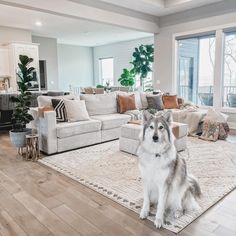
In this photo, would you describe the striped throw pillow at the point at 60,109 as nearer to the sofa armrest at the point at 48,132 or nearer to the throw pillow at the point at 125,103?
the sofa armrest at the point at 48,132

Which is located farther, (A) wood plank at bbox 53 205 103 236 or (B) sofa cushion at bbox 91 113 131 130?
(B) sofa cushion at bbox 91 113 131 130

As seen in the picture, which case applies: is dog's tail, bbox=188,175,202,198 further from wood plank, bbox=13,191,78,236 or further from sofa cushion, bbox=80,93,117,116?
sofa cushion, bbox=80,93,117,116

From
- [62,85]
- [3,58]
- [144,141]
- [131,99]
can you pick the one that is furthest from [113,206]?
[62,85]

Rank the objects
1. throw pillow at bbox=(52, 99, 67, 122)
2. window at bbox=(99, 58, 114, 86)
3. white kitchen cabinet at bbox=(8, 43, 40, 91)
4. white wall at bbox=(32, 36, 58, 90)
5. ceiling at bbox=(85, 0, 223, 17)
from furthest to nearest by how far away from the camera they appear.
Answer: window at bbox=(99, 58, 114, 86)
white wall at bbox=(32, 36, 58, 90)
white kitchen cabinet at bbox=(8, 43, 40, 91)
ceiling at bbox=(85, 0, 223, 17)
throw pillow at bbox=(52, 99, 67, 122)

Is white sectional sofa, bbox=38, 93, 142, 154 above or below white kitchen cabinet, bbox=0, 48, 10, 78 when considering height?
below

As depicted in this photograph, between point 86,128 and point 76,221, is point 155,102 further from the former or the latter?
point 76,221

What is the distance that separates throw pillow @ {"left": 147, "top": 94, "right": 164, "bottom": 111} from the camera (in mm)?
5484

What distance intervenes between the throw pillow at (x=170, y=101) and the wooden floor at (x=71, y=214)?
326cm

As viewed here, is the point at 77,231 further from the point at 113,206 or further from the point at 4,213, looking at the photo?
the point at 4,213

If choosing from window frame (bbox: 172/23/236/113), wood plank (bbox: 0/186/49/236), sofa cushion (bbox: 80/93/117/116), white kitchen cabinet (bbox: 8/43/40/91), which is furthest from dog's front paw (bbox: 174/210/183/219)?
white kitchen cabinet (bbox: 8/43/40/91)

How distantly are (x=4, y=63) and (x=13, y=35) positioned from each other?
3.16 feet

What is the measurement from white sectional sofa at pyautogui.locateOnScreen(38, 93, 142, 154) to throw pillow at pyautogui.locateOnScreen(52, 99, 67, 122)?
13cm

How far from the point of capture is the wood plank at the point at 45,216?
191cm

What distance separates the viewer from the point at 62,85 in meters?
11.5
